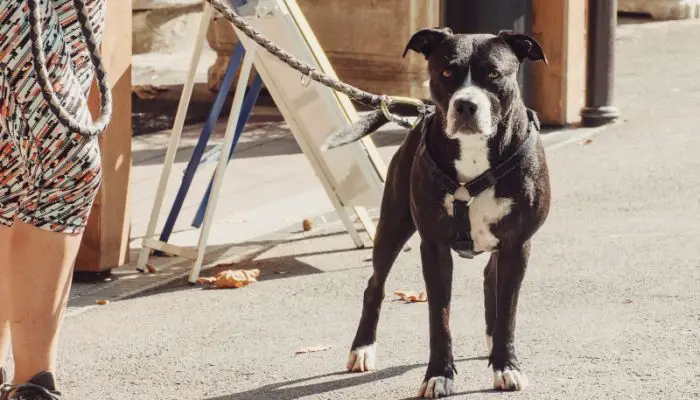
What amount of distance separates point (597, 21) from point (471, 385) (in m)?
5.99

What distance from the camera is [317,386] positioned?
16.5ft

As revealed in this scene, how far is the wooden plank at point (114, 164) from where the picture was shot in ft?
21.5

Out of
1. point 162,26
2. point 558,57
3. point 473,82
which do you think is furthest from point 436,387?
point 162,26

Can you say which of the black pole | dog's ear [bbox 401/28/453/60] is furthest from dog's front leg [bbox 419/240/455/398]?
the black pole

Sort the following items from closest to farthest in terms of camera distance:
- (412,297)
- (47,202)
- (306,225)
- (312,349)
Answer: (47,202) < (312,349) < (412,297) < (306,225)

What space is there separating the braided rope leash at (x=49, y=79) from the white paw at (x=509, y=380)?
1582 mm

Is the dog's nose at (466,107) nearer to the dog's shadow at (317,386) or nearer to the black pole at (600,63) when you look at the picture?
the dog's shadow at (317,386)

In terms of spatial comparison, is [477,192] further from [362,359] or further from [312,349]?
[312,349]

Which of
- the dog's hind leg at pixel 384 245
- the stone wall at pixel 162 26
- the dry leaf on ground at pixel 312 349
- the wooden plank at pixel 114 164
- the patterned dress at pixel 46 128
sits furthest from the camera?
the stone wall at pixel 162 26

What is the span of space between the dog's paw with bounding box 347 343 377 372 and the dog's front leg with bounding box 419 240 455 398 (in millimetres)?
456

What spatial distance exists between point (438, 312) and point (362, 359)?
1.82 ft

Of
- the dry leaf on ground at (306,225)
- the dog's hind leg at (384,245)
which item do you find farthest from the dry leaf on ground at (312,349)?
the dry leaf on ground at (306,225)

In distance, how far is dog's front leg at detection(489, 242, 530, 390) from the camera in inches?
186

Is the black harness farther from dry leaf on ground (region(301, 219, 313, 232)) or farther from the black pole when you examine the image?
the black pole
